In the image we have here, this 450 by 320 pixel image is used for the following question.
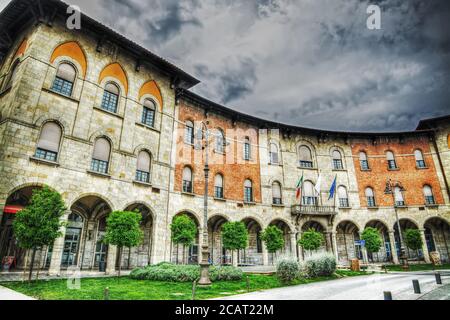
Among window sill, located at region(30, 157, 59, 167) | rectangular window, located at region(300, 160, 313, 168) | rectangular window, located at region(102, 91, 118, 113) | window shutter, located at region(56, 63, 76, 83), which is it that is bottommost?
window sill, located at region(30, 157, 59, 167)

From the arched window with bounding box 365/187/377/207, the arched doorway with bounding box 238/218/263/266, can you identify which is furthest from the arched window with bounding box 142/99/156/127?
the arched window with bounding box 365/187/377/207

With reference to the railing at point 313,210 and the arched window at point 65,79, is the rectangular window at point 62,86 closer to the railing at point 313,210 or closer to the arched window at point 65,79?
the arched window at point 65,79

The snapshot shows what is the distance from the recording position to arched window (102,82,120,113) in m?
16.9

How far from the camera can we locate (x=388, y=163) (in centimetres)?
2906

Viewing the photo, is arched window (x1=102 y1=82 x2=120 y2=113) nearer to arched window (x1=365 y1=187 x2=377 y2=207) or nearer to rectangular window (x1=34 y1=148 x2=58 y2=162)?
rectangular window (x1=34 y1=148 x2=58 y2=162)

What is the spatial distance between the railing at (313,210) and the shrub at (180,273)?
12.6 m

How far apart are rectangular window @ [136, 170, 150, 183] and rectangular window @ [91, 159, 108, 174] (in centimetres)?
212

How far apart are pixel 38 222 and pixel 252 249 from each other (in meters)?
17.0

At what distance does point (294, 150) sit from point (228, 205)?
1002 centimetres

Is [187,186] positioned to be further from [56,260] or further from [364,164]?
[364,164]

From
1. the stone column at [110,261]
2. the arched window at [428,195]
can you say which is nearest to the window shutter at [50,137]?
the stone column at [110,261]

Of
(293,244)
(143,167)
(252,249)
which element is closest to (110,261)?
(143,167)

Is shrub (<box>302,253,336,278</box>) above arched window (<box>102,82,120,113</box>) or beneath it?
beneath

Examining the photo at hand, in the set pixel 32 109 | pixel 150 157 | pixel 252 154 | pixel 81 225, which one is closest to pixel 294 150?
pixel 252 154
